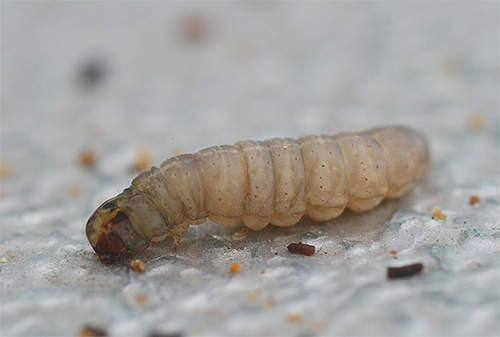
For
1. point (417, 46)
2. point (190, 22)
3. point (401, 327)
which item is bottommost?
point (401, 327)

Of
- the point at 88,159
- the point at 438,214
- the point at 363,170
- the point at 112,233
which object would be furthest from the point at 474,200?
the point at 88,159

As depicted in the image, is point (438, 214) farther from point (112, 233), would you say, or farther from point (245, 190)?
point (112, 233)

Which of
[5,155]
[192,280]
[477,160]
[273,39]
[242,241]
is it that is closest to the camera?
[192,280]

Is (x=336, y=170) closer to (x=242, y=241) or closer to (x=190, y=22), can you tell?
(x=242, y=241)

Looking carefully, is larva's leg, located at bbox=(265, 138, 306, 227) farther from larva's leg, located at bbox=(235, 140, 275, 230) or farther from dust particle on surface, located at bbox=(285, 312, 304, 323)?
dust particle on surface, located at bbox=(285, 312, 304, 323)

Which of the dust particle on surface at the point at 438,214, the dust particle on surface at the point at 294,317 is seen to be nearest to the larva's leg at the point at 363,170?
the dust particle on surface at the point at 438,214

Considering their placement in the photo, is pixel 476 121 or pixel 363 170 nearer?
pixel 363 170

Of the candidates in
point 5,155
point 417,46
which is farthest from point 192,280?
point 417,46
